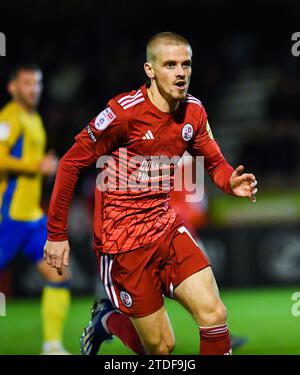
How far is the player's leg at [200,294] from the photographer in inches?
190

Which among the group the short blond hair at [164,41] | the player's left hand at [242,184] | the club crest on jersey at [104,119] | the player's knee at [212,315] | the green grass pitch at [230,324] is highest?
the short blond hair at [164,41]

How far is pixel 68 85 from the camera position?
1576cm

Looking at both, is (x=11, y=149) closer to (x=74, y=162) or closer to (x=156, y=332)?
(x=74, y=162)

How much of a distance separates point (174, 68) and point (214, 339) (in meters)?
1.54

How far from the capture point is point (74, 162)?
196 inches

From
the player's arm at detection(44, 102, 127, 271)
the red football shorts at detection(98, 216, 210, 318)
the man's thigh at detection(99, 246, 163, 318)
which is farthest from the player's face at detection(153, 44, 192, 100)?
the man's thigh at detection(99, 246, 163, 318)

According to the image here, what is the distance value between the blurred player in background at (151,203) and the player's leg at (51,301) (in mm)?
1658

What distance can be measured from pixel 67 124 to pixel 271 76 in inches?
180

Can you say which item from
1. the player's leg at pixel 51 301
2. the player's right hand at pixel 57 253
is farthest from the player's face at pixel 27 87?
the player's right hand at pixel 57 253

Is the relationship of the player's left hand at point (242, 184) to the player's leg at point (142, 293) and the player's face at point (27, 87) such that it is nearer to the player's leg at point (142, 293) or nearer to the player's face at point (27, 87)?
the player's leg at point (142, 293)

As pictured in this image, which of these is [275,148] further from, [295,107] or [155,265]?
[155,265]

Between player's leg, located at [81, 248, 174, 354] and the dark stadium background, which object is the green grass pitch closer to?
the dark stadium background

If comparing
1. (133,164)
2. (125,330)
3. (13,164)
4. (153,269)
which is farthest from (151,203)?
(13,164)

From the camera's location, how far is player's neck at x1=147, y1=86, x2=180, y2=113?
5074mm
